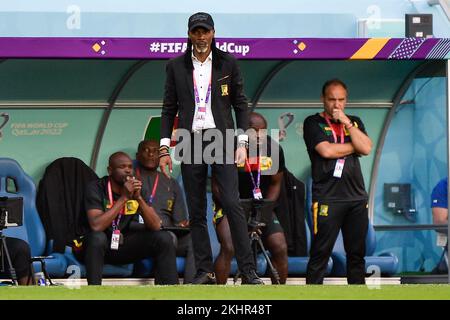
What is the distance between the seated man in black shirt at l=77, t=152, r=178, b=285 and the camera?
42.0 ft

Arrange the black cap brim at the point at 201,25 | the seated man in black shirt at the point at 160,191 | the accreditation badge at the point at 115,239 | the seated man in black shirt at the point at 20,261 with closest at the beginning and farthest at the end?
1. the black cap brim at the point at 201,25
2. the seated man in black shirt at the point at 20,261
3. the accreditation badge at the point at 115,239
4. the seated man in black shirt at the point at 160,191

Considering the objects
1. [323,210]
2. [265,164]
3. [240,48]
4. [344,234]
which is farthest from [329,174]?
[240,48]

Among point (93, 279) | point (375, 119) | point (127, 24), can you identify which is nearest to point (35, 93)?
point (127, 24)

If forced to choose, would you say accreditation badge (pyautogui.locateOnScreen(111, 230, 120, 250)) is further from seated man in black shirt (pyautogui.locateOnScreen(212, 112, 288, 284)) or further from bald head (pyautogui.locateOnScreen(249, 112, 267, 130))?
bald head (pyautogui.locateOnScreen(249, 112, 267, 130))

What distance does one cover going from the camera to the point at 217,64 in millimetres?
9867

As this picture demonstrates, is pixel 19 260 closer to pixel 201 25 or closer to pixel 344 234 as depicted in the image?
pixel 344 234

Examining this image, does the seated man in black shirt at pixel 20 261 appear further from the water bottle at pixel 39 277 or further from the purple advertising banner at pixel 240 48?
the purple advertising banner at pixel 240 48

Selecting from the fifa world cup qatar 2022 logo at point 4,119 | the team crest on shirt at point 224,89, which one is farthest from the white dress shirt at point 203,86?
the fifa world cup qatar 2022 logo at point 4,119

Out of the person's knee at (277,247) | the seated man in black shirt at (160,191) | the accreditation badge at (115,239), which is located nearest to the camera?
the accreditation badge at (115,239)

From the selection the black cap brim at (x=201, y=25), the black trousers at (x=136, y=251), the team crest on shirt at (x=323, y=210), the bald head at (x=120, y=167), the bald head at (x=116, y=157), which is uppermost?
the black cap brim at (x=201, y=25)

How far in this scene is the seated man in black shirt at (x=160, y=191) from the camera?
13523 millimetres

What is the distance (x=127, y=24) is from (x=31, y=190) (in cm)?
211

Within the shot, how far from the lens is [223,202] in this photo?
9.77 meters

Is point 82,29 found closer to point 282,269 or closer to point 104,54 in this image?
point 104,54
